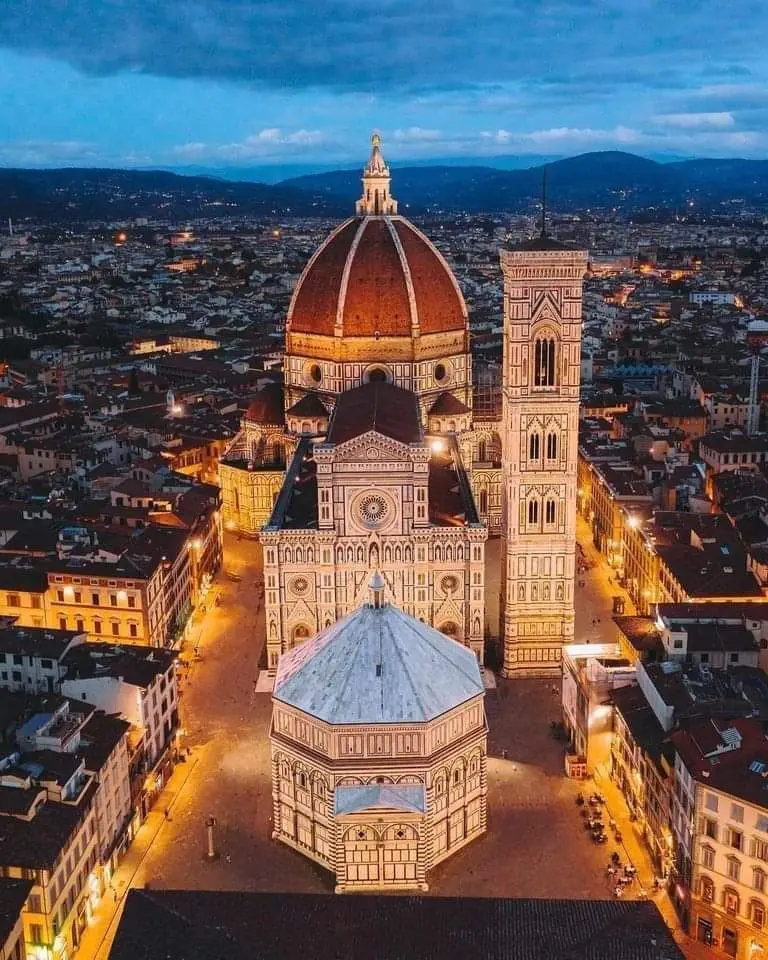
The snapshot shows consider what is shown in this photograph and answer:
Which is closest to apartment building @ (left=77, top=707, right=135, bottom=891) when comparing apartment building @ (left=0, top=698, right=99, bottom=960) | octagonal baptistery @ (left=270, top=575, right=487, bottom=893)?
apartment building @ (left=0, top=698, right=99, bottom=960)

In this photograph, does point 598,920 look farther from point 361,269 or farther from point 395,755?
point 361,269

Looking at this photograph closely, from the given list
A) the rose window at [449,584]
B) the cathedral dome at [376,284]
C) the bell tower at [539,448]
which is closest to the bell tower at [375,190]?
the cathedral dome at [376,284]

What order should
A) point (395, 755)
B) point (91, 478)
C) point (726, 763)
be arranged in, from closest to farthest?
→ 1. point (726, 763)
2. point (395, 755)
3. point (91, 478)

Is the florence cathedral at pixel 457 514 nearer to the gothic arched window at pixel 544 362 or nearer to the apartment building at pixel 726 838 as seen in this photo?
the gothic arched window at pixel 544 362

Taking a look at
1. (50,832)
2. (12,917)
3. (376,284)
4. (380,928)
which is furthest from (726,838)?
(376,284)

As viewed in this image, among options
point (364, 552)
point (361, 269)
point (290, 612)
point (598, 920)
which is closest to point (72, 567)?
point (290, 612)

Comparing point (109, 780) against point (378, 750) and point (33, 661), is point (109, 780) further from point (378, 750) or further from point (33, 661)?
point (378, 750)

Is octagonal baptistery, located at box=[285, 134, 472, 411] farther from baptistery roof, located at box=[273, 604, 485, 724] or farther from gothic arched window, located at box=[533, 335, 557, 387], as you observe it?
baptistery roof, located at box=[273, 604, 485, 724]
